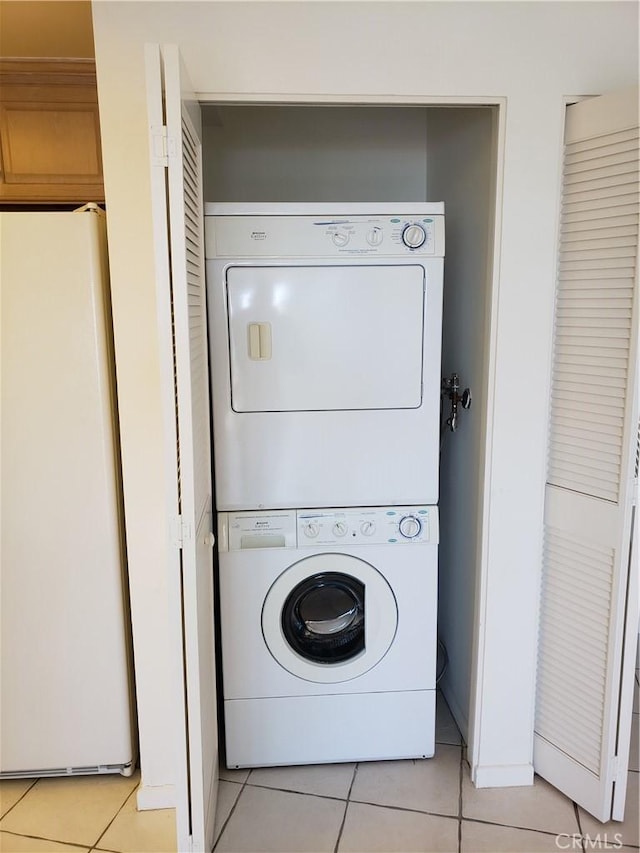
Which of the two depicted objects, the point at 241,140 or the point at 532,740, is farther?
the point at 241,140

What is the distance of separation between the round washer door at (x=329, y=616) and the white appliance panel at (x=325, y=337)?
52 cm

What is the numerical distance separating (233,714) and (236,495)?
71 centimetres

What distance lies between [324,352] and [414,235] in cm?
42

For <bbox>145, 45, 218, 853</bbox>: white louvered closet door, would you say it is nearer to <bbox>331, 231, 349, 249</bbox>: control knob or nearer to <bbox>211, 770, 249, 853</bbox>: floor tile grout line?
<bbox>211, 770, 249, 853</bbox>: floor tile grout line

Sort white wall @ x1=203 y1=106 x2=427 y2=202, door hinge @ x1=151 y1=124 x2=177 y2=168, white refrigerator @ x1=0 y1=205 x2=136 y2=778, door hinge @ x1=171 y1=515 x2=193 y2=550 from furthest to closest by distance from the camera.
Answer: white wall @ x1=203 y1=106 x2=427 y2=202 < white refrigerator @ x1=0 y1=205 x2=136 y2=778 < door hinge @ x1=171 y1=515 x2=193 y2=550 < door hinge @ x1=151 y1=124 x2=177 y2=168

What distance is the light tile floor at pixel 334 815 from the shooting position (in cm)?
175

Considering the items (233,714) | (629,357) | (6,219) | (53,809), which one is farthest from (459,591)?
(6,219)

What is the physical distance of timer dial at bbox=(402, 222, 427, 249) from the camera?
1783mm

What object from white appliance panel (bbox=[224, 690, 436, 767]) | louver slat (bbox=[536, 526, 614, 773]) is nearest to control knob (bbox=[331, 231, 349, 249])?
louver slat (bbox=[536, 526, 614, 773])

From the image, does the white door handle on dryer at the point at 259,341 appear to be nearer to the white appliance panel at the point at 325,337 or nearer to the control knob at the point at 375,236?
the white appliance panel at the point at 325,337

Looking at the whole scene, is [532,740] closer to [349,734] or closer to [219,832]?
[349,734]

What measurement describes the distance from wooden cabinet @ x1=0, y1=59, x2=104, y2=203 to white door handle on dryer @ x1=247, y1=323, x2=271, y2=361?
40.2 inches

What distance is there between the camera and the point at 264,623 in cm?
195

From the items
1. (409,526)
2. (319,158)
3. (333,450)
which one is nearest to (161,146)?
(333,450)
